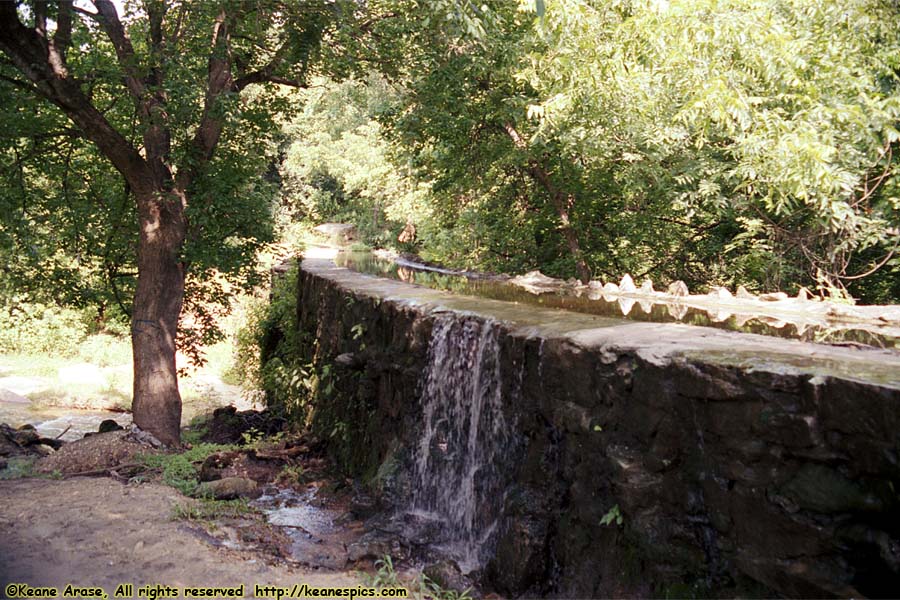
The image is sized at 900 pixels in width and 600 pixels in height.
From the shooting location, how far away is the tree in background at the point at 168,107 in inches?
340

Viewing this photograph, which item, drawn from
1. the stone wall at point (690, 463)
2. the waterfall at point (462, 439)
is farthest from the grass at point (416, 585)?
the waterfall at point (462, 439)

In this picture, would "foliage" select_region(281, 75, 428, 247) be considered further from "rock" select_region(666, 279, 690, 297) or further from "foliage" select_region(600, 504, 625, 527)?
"foliage" select_region(600, 504, 625, 527)

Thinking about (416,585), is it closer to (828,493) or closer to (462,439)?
(462,439)

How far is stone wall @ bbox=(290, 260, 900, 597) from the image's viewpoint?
3285mm

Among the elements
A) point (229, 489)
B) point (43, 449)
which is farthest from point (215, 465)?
point (43, 449)

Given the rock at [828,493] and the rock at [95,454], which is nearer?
the rock at [828,493]

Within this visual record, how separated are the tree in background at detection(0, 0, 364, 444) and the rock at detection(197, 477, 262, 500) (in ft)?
7.77

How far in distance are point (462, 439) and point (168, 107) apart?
5.41 meters

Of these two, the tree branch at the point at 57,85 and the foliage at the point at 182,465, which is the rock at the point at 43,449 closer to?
the foliage at the point at 182,465

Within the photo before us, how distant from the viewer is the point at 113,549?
16.9 ft

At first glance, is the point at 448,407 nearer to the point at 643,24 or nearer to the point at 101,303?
the point at 643,24

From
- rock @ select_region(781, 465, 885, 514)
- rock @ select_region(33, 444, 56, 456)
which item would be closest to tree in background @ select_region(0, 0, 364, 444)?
rock @ select_region(33, 444, 56, 456)

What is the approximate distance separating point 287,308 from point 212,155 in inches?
178

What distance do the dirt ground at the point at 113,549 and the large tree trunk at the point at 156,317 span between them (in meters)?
3.09
